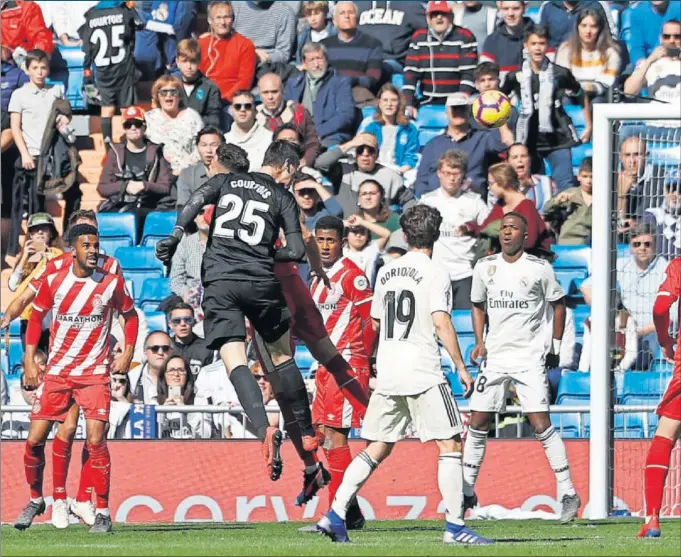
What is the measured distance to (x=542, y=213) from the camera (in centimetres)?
1537

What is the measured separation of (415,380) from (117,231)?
8385mm

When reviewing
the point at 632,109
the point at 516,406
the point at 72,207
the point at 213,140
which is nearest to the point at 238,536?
the point at 516,406

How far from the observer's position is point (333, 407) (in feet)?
36.2

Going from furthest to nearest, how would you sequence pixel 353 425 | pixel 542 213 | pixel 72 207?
pixel 72 207 < pixel 542 213 < pixel 353 425

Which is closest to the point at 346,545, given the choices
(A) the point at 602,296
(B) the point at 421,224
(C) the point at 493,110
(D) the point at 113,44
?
(B) the point at 421,224

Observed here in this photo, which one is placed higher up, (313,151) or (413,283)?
(313,151)

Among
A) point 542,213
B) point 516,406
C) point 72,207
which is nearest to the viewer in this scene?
point 516,406

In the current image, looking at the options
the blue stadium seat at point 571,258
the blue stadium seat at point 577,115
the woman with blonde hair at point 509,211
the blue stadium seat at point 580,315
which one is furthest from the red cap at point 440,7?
the blue stadium seat at point 580,315

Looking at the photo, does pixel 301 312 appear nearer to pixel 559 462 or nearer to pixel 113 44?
pixel 559 462

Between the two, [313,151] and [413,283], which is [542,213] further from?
[413,283]

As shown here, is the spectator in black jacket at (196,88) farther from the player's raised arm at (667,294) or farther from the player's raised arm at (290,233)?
the player's raised arm at (667,294)

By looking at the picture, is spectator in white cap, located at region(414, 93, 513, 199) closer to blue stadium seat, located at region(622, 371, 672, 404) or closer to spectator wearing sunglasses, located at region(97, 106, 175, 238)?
spectator wearing sunglasses, located at region(97, 106, 175, 238)

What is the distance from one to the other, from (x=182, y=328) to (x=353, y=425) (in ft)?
11.6

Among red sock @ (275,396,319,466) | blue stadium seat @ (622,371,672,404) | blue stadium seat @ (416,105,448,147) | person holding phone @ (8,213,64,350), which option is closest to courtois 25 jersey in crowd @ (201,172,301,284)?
red sock @ (275,396,319,466)
